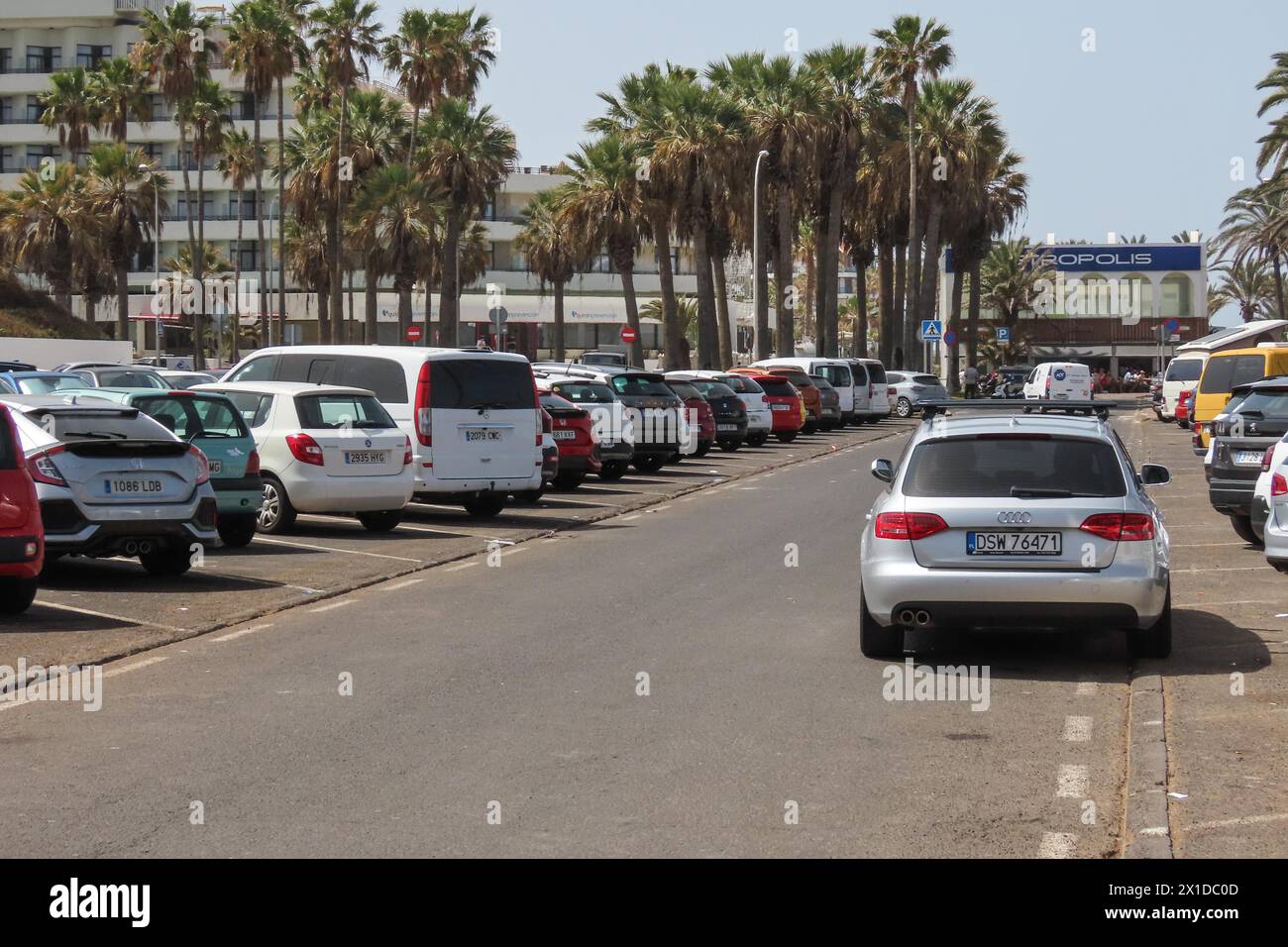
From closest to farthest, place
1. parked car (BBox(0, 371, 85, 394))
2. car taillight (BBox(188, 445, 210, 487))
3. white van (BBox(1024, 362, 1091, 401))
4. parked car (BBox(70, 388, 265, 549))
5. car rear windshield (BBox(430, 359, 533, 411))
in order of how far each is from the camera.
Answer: car taillight (BBox(188, 445, 210, 487)) < parked car (BBox(70, 388, 265, 549)) < car rear windshield (BBox(430, 359, 533, 411)) < parked car (BBox(0, 371, 85, 394)) < white van (BBox(1024, 362, 1091, 401))

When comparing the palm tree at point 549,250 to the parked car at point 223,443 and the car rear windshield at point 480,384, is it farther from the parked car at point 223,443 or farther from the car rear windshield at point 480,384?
the parked car at point 223,443

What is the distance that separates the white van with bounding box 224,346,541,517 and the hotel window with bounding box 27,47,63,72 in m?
86.0

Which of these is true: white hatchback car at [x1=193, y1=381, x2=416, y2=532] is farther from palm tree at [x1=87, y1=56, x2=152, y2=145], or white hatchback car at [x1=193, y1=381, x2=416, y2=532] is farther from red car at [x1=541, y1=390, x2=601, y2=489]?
palm tree at [x1=87, y1=56, x2=152, y2=145]

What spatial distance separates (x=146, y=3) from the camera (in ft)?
327

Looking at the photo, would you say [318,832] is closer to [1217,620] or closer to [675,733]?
[675,733]

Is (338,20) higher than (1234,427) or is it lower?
higher

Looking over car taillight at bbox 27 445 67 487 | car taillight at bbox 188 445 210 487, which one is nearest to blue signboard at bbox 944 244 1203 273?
car taillight at bbox 188 445 210 487

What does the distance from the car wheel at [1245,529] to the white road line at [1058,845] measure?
12120 millimetres

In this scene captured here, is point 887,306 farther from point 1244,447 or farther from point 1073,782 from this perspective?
point 1073,782

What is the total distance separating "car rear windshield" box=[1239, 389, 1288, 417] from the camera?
18.5 meters

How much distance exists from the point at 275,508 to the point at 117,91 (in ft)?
193

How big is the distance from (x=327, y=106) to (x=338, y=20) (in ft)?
25.6

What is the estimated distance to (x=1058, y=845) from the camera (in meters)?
A: 6.50

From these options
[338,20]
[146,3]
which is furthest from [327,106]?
[146,3]
